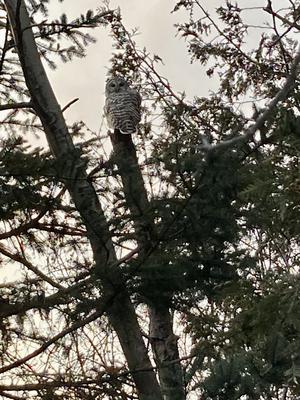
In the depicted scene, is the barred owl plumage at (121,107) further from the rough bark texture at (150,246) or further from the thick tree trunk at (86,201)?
the thick tree trunk at (86,201)

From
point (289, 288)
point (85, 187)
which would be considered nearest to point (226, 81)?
point (85, 187)

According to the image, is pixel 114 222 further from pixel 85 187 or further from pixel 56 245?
pixel 56 245

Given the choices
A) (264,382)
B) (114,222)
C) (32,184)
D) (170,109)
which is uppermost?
(170,109)

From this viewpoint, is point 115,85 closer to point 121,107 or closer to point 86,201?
point 121,107

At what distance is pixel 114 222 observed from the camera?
5207 millimetres

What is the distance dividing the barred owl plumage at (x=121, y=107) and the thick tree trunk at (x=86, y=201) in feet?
1.40

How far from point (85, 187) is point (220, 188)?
1689 millimetres

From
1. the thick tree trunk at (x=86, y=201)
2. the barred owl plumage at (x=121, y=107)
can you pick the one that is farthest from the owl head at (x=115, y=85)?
the thick tree trunk at (x=86, y=201)

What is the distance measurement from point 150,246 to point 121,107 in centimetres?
130

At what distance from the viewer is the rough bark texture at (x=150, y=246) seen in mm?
4934

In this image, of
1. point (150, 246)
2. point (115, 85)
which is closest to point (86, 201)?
point (150, 246)

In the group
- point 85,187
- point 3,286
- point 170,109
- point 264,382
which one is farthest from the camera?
point 170,109

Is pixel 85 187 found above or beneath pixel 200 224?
above

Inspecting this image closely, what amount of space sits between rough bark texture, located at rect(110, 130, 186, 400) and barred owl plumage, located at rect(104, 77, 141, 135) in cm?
8
